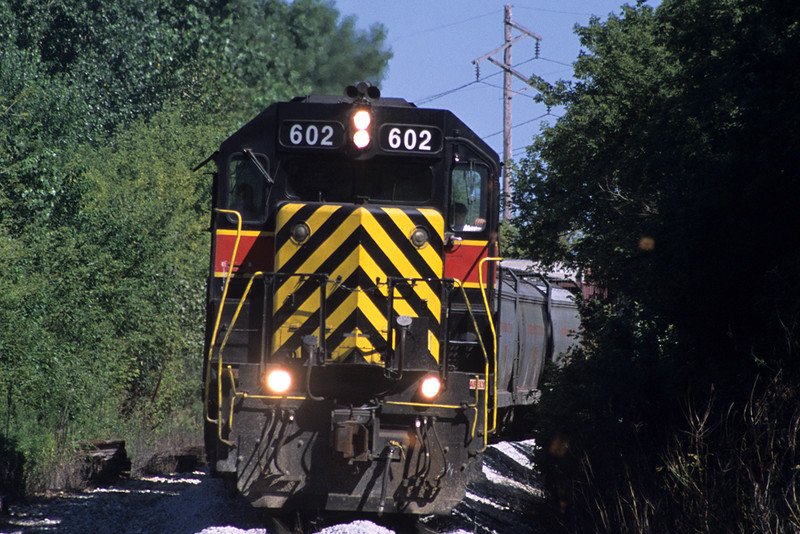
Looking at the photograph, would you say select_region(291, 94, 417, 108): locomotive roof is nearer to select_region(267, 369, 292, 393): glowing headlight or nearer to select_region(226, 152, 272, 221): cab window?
select_region(226, 152, 272, 221): cab window

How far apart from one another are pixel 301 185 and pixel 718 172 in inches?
144

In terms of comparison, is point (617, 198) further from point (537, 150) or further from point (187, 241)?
point (187, 241)

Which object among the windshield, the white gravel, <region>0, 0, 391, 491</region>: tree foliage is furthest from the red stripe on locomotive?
<region>0, 0, 391, 491</region>: tree foliage

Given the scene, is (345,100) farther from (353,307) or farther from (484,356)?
(484,356)

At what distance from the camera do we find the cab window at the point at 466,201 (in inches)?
309

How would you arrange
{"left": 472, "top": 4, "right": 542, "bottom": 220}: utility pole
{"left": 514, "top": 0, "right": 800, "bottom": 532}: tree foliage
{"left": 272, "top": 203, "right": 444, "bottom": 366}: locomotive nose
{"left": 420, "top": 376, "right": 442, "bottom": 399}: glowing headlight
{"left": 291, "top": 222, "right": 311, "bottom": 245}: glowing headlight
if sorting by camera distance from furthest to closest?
{"left": 472, "top": 4, "right": 542, "bottom": 220}: utility pole
{"left": 291, "top": 222, "right": 311, "bottom": 245}: glowing headlight
{"left": 272, "top": 203, "right": 444, "bottom": 366}: locomotive nose
{"left": 420, "top": 376, "right": 442, "bottom": 399}: glowing headlight
{"left": 514, "top": 0, "right": 800, "bottom": 532}: tree foliage

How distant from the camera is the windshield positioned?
25.5 ft

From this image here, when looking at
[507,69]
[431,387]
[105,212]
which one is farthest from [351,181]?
[507,69]

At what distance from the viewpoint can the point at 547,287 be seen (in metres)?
17.2

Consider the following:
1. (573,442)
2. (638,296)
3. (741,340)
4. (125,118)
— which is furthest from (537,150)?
(125,118)

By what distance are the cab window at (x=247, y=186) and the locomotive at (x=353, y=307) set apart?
12 millimetres

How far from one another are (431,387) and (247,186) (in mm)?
2388

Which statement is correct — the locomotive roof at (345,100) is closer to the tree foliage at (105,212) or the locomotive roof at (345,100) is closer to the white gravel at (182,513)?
the white gravel at (182,513)

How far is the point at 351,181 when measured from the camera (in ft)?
25.5
